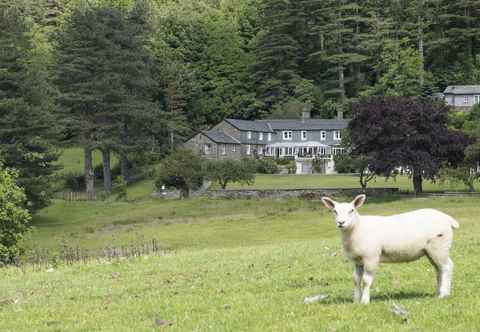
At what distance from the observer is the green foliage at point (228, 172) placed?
2985 inches

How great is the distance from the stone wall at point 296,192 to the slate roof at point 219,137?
30420 millimetres

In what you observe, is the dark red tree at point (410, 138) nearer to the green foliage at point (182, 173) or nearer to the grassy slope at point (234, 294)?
the green foliage at point (182, 173)

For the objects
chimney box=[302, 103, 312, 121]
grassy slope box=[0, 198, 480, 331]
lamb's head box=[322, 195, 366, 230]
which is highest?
chimney box=[302, 103, 312, 121]

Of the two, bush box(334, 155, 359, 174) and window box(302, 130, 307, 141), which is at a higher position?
window box(302, 130, 307, 141)

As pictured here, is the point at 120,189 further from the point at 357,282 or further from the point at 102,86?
the point at 357,282

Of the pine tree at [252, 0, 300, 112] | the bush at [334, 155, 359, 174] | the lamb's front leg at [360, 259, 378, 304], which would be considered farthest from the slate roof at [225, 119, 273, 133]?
the lamb's front leg at [360, 259, 378, 304]

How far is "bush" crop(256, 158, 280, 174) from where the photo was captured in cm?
9420

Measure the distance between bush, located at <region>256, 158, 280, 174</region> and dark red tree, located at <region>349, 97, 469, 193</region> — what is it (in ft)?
92.1

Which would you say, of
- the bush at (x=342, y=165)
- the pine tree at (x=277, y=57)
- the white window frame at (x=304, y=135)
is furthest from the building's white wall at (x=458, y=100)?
the pine tree at (x=277, y=57)

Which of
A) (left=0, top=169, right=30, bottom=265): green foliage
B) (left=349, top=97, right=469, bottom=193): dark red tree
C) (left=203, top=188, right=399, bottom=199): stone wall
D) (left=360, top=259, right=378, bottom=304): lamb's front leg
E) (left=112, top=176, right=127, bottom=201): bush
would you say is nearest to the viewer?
(left=360, top=259, right=378, bottom=304): lamb's front leg

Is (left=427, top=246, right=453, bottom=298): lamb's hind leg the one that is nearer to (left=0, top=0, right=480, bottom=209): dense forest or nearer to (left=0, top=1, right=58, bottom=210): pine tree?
(left=0, top=1, right=58, bottom=210): pine tree

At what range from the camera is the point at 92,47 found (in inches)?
3317

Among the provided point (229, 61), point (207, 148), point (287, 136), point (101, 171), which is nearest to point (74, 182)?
point (101, 171)

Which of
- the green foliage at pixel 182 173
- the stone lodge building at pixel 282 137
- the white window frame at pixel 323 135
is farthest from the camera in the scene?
the white window frame at pixel 323 135
